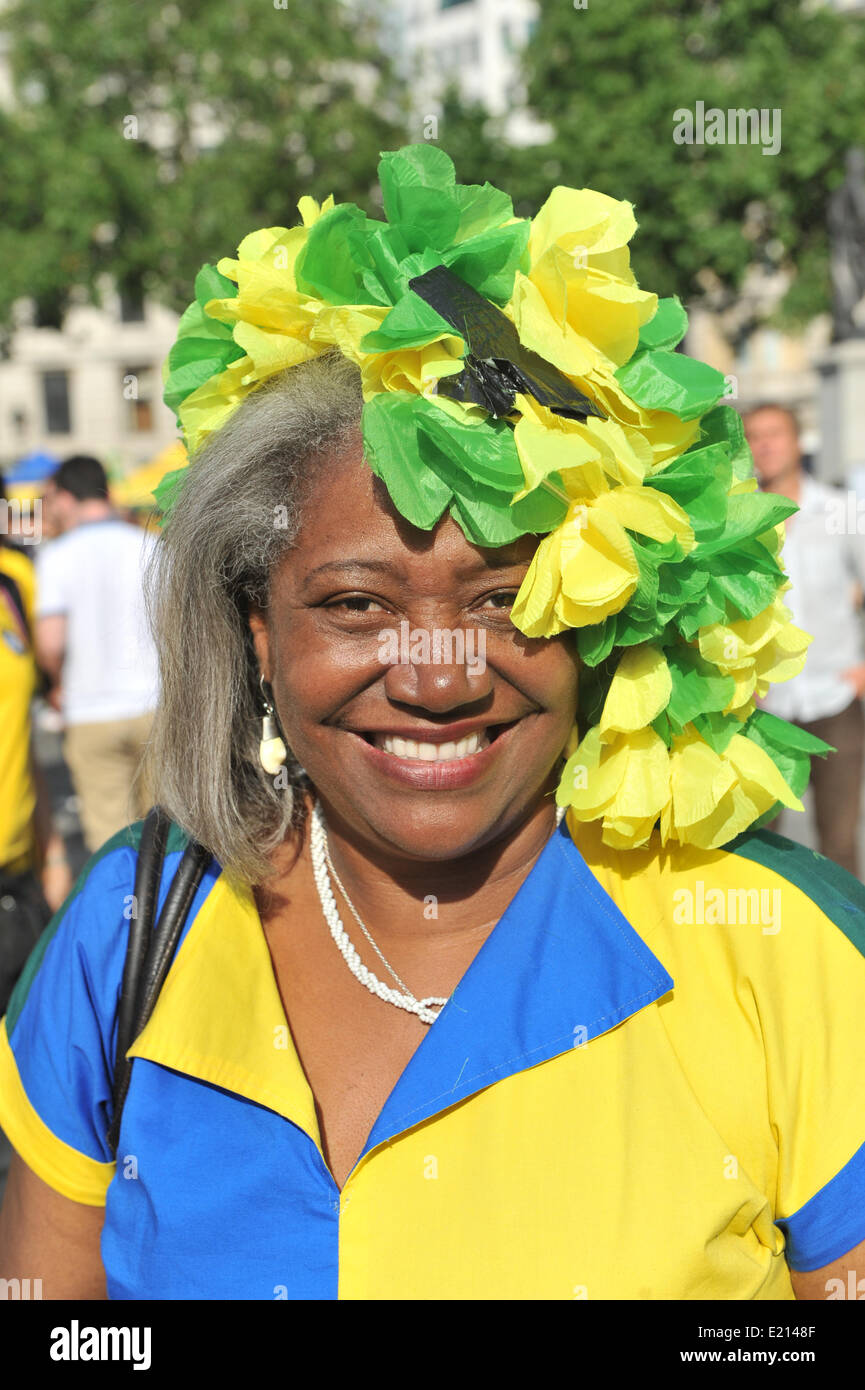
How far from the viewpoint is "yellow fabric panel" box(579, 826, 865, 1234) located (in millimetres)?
1572

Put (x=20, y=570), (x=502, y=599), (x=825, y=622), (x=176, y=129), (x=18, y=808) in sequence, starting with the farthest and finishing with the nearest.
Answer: (x=176, y=129)
(x=825, y=622)
(x=20, y=570)
(x=18, y=808)
(x=502, y=599)

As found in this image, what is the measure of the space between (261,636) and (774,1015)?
852 millimetres

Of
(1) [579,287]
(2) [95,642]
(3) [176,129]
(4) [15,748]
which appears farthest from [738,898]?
(3) [176,129]

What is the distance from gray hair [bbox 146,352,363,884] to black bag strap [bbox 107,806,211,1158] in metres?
0.05

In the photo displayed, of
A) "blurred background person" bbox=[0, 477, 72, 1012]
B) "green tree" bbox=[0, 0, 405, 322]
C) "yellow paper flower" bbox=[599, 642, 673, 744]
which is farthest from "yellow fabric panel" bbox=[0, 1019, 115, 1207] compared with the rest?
"green tree" bbox=[0, 0, 405, 322]

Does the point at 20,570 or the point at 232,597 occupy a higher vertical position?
the point at 20,570

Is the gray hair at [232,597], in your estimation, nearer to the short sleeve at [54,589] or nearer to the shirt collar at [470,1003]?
the shirt collar at [470,1003]

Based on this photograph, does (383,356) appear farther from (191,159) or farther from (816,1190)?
(191,159)

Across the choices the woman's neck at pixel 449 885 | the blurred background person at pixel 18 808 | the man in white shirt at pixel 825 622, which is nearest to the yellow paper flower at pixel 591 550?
the woman's neck at pixel 449 885

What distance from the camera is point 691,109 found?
20.5m

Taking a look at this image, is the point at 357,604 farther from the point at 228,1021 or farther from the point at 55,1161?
the point at 55,1161

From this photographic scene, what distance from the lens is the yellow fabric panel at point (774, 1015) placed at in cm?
157

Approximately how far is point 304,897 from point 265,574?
0.48 meters

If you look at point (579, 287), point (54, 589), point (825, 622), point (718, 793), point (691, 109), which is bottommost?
point (718, 793)
